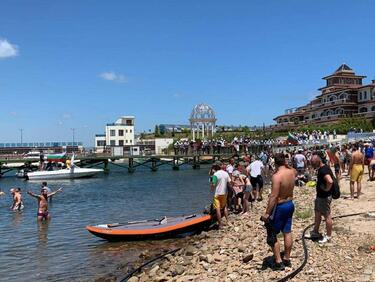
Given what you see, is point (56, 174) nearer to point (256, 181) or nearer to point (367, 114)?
point (256, 181)

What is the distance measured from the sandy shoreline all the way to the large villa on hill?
60.1m

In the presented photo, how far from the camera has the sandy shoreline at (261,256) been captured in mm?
7328

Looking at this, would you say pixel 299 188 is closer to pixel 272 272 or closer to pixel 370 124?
pixel 272 272

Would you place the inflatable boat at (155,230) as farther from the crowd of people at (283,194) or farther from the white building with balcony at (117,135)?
the white building with balcony at (117,135)

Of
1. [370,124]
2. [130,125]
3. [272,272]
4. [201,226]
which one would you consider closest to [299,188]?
[201,226]

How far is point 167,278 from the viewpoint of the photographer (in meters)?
8.81

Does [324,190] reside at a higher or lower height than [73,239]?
higher

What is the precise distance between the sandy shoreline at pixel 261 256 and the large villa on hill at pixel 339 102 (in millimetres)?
60108

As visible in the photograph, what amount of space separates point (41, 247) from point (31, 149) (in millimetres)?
82455

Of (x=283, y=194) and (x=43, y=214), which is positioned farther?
(x=43, y=214)

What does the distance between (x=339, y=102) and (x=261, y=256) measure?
71841 millimetres

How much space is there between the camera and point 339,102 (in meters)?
75.3

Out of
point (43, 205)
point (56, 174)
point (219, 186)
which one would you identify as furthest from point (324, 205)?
point (56, 174)

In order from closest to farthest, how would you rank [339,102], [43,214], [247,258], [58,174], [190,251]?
[247,258]
[190,251]
[43,214]
[58,174]
[339,102]
